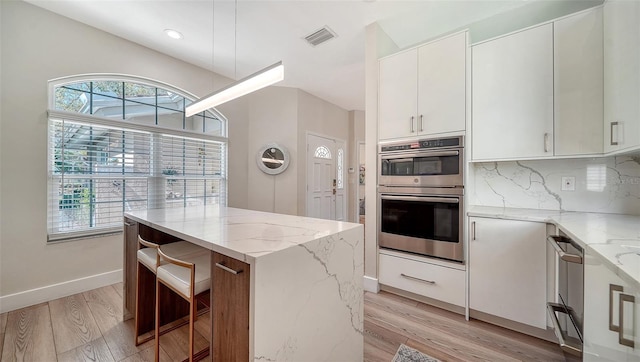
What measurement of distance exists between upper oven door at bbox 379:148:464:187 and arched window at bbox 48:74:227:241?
2.74 m

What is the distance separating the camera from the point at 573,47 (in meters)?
1.78

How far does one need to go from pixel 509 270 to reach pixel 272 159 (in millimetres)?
3503

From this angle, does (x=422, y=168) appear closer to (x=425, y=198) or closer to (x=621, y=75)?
(x=425, y=198)

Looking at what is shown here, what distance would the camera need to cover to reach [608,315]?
0.88 meters

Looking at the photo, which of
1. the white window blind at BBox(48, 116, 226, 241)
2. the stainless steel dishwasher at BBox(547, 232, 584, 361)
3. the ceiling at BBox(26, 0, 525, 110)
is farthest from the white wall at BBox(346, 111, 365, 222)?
the stainless steel dishwasher at BBox(547, 232, 584, 361)

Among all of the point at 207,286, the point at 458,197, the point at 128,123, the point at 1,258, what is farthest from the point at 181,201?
the point at 458,197

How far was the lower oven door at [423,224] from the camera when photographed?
6.72 feet

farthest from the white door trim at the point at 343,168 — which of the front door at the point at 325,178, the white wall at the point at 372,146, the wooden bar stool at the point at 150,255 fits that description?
the wooden bar stool at the point at 150,255

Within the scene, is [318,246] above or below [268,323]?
above

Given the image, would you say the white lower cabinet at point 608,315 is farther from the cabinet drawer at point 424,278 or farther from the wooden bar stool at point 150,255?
the wooden bar stool at point 150,255

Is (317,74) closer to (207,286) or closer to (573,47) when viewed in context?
(573,47)

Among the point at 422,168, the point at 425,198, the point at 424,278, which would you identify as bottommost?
the point at 424,278

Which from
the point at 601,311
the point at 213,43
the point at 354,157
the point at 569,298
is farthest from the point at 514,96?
the point at 354,157

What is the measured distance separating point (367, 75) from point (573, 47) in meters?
1.61
